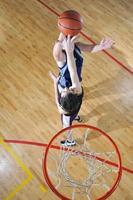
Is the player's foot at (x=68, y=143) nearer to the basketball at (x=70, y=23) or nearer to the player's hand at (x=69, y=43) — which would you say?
the player's hand at (x=69, y=43)

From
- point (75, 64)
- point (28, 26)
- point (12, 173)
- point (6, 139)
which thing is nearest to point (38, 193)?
point (12, 173)

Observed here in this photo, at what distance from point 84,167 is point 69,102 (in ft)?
4.61

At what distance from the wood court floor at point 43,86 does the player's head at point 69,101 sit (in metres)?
1.26

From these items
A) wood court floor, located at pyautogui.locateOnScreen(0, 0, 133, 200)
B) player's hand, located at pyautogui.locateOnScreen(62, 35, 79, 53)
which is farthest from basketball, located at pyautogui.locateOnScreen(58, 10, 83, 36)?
wood court floor, located at pyautogui.locateOnScreen(0, 0, 133, 200)

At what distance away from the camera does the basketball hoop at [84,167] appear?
18.2 feet

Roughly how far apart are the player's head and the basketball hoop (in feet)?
1.87

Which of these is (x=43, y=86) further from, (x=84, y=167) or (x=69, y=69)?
(x=69, y=69)

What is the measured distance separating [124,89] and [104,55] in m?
0.86

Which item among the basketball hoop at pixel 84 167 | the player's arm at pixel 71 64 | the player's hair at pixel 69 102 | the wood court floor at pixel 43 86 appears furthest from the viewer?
the wood court floor at pixel 43 86

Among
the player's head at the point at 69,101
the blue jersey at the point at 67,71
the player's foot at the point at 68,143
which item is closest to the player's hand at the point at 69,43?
the blue jersey at the point at 67,71

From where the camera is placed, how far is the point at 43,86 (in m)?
6.75

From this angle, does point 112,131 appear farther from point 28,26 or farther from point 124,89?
point 28,26

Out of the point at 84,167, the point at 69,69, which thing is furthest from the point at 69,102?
the point at 84,167

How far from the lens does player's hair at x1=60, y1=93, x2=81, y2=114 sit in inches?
188
